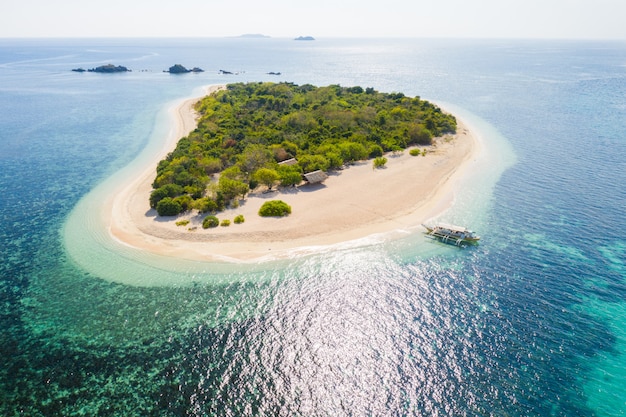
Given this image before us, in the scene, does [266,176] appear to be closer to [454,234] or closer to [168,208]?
[168,208]

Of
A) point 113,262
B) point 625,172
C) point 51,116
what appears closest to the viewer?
point 113,262

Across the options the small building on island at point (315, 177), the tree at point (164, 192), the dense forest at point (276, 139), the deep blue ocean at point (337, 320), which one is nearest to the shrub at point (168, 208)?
the dense forest at point (276, 139)

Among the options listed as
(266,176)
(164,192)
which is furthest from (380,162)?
(164,192)

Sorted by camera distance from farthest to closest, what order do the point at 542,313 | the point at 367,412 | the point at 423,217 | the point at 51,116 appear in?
1. the point at 51,116
2. the point at 423,217
3. the point at 542,313
4. the point at 367,412

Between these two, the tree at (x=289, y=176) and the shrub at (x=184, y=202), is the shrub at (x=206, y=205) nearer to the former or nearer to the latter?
the shrub at (x=184, y=202)

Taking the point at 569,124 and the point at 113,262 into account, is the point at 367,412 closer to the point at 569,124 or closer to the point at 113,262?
the point at 113,262

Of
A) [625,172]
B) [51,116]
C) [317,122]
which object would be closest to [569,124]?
[625,172]
